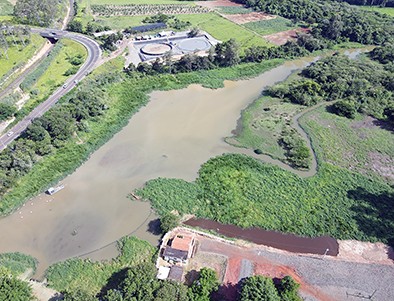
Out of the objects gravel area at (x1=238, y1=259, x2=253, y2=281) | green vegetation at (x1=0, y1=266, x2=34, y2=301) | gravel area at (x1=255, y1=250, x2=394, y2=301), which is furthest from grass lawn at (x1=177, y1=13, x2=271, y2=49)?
green vegetation at (x1=0, y1=266, x2=34, y2=301)

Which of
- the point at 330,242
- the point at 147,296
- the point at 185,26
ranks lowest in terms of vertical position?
the point at 330,242

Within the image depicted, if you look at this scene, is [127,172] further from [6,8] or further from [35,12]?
[6,8]

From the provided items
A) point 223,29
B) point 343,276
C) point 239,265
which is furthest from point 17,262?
point 223,29

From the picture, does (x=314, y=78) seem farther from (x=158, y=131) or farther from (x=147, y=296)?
(x=147, y=296)

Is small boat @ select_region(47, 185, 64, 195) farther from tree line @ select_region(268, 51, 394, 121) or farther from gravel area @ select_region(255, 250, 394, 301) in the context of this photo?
tree line @ select_region(268, 51, 394, 121)

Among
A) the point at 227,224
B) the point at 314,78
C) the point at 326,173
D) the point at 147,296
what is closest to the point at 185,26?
the point at 314,78

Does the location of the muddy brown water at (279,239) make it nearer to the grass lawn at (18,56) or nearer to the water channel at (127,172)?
the water channel at (127,172)

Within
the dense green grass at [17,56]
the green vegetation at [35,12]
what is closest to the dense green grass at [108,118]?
the dense green grass at [17,56]
